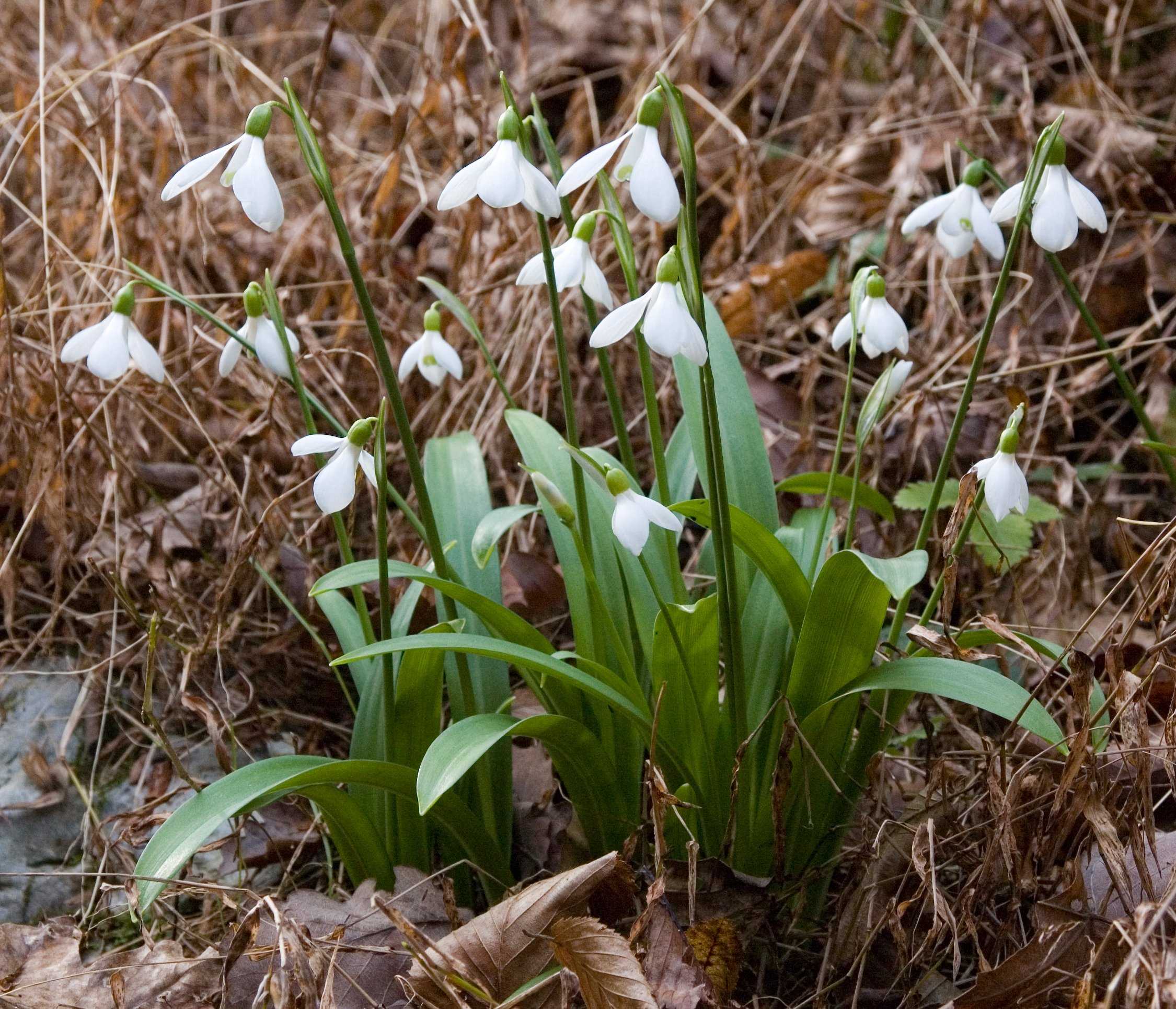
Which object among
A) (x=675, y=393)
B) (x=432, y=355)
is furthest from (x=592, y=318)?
(x=675, y=393)

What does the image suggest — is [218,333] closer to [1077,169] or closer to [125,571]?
[125,571]

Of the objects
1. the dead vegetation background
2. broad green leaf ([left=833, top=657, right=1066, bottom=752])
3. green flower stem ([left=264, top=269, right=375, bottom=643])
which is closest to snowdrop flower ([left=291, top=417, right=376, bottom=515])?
green flower stem ([left=264, top=269, right=375, bottom=643])

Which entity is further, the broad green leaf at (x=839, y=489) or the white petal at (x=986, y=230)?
the broad green leaf at (x=839, y=489)

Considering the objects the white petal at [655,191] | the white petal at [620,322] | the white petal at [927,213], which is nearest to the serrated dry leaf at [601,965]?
the white petal at [620,322]

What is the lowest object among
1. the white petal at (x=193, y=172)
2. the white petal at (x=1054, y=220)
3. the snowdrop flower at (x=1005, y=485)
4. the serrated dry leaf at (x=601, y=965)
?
the serrated dry leaf at (x=601, y=965)

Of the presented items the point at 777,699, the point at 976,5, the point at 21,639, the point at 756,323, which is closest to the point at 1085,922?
the point at 777,699

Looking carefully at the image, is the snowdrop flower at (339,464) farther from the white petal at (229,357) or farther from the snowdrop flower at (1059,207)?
the snowdrop flower at (1059,207)
